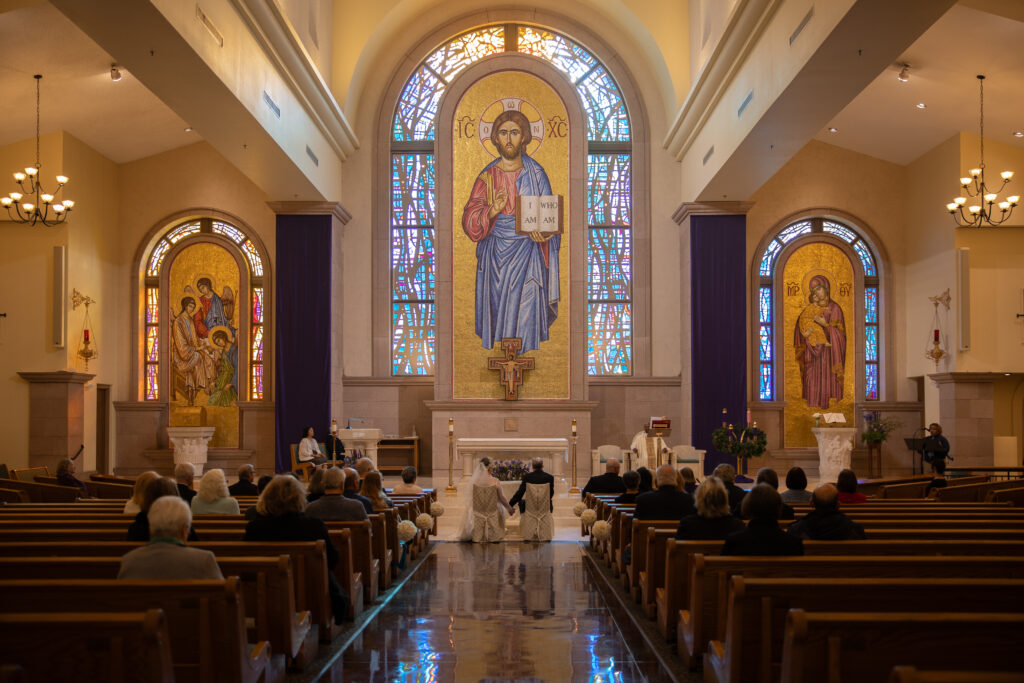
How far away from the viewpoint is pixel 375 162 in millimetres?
19078

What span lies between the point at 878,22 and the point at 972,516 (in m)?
4.90

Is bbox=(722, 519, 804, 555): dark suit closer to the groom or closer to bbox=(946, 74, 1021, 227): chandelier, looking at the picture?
the groom

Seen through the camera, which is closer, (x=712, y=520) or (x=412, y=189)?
(x=712, y=520)

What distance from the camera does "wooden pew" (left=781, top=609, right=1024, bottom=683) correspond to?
3217 millimetres

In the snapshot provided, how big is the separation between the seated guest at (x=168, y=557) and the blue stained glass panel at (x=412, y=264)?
1481 centimetres

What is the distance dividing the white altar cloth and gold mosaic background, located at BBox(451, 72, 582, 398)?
309 centimetres

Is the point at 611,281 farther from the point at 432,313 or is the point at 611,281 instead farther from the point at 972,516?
the point at 972,516

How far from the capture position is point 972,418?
16.1 meters

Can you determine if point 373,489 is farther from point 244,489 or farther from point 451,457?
point 451,457

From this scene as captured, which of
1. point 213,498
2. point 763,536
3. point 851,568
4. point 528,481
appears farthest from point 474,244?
point 851,568


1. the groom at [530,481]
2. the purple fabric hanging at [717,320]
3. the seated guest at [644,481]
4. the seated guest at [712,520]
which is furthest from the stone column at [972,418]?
the seated guest at [712,520]

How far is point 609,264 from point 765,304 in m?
3.12

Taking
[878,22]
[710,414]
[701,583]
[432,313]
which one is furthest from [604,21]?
[701,583]

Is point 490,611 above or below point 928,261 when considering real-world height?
below
